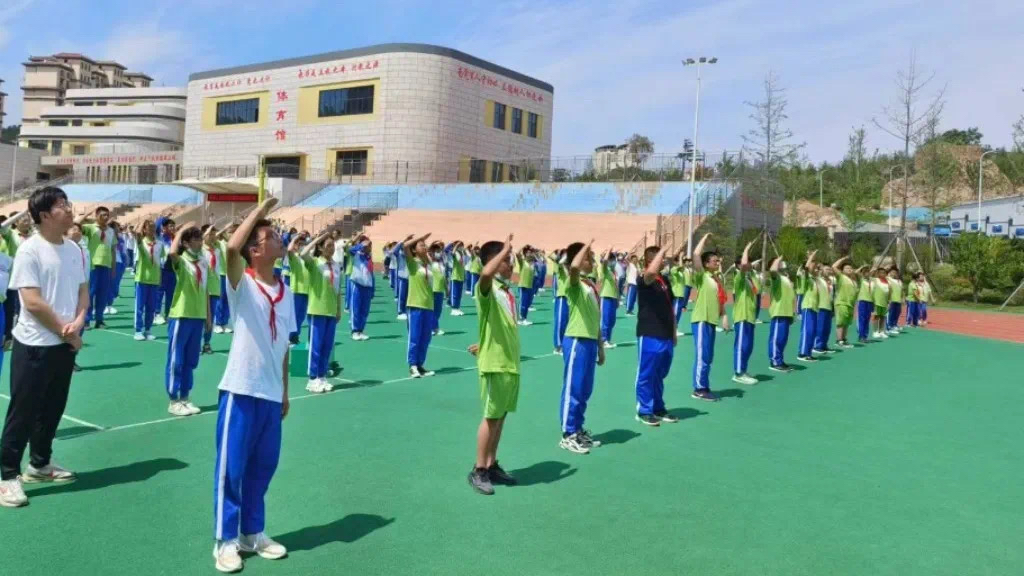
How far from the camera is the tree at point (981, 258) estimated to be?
28172 mm

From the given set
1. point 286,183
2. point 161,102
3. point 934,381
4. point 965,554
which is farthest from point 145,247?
point 161,102

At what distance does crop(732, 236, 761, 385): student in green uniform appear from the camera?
34.1 feet

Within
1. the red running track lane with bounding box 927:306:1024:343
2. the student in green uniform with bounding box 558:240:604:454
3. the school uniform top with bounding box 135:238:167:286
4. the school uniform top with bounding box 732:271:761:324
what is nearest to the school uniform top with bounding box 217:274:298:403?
the student in green uniform with bounding box 558:240:604:454

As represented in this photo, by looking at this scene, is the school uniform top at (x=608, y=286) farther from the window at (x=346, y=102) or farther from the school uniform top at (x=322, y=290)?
the window at (x=346, y=102)

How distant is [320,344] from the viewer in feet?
29.1

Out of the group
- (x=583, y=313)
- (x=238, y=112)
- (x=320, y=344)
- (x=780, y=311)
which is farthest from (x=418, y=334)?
(x=238, y=112)

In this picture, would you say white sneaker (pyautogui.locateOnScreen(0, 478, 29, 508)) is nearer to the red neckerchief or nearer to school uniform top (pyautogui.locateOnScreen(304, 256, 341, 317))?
the red neckerchief

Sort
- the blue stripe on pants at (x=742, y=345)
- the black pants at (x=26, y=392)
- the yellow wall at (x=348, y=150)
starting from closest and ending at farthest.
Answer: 1. the black pants at (x=26, y=392)
2. the blue stripe on pants at (x=742, y=345)
3. the yellow wall at (x=348, y=150)

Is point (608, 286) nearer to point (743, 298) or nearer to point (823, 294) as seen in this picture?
point (743, 298)

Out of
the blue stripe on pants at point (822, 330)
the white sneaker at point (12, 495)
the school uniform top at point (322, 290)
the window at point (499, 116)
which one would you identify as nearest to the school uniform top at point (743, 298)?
the blue stripe on pants at point (822, 330)

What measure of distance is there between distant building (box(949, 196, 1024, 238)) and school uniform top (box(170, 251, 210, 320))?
132 feet

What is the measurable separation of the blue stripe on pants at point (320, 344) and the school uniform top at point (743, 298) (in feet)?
17.5

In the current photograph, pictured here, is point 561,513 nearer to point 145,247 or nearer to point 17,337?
point 17,337

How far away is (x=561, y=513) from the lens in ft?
16.8
